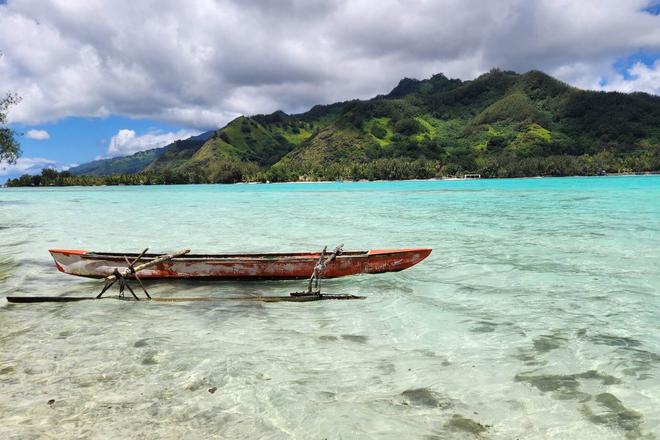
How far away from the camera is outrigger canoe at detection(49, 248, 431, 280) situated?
12.2 meters

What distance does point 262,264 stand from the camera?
1223cm

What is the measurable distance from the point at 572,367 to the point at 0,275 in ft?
55.5

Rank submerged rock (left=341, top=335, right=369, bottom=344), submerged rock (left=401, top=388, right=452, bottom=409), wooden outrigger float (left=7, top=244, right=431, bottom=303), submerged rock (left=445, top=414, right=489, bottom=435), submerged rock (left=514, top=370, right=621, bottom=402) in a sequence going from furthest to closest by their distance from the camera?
wooden outrigger float (left=7, top=244, right=431, bottom=303) < submerged rock (left=341, top=335, right=369, bottom=344) < submerged rock (left=514, top=370, right=621, bottom=402) < submerged rock (left=401, top=388, right=452, bottom=409) < submerged rock (left=445, top=414, right=489, bottom=435)

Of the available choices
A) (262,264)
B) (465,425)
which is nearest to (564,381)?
(465,425)

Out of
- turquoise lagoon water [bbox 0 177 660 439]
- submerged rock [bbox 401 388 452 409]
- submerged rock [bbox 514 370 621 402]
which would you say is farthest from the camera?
submerged rock [bbox 514 370 621 402]

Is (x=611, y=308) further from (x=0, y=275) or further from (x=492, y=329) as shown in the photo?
(x=0, y=275)

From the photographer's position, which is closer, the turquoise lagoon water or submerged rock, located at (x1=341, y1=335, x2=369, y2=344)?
the turquoise lagoon water

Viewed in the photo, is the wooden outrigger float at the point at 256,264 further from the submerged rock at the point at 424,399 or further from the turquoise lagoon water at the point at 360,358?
the submerged rock at the point at 424,399

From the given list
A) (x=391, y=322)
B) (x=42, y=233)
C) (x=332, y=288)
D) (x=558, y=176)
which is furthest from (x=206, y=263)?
(x=558, y=176)

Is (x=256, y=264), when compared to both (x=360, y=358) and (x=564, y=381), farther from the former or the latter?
(x=564, y=381)

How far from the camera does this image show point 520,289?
11953mm

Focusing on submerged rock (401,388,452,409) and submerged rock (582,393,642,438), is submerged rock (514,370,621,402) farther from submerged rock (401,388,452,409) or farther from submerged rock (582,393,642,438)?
submerged rock (401,388,452,409)

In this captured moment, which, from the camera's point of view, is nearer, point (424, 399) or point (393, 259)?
point (424, 399)

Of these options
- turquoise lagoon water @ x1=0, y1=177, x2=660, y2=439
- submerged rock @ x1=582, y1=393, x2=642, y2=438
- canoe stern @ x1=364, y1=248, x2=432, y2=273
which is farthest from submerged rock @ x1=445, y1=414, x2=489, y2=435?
canoe stern @ x1=364, y1=248, x2=432, y2=273
